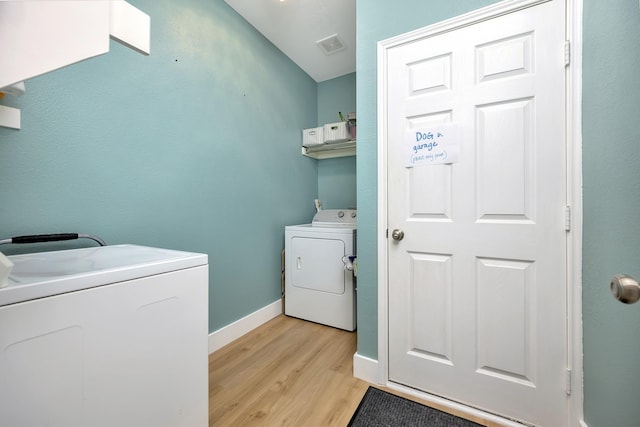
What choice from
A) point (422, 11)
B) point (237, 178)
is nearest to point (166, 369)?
point (237, 178)

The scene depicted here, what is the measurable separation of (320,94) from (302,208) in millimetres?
1363

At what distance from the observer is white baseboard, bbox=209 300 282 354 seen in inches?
70.2

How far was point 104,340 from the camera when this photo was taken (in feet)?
2.18

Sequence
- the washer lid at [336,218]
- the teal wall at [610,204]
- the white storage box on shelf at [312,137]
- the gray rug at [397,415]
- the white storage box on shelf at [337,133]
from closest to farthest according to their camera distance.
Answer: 1. the teal wall at [610,204]
2. the gray rug at [397,415]
3. the washer lid at [336,218]
4. the white storage box on shelf at [337,133]
5. the white storage box on shelf at [312,137]

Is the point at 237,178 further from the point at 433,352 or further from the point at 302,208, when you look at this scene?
the point at 433,352

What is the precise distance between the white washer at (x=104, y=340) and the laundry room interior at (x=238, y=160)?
449 mm

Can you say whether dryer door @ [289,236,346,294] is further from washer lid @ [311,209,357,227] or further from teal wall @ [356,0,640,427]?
teal wall @ [356,0,640,427]

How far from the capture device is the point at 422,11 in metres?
1.34

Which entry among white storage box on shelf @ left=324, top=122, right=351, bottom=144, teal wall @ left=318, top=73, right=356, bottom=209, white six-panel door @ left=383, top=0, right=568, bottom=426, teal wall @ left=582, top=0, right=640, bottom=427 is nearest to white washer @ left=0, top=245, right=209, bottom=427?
white six-panel door @ left=383, top=0, right=568, bottom=426

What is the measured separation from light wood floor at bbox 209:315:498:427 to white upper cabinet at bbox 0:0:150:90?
1.44 metres

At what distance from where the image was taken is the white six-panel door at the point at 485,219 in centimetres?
112

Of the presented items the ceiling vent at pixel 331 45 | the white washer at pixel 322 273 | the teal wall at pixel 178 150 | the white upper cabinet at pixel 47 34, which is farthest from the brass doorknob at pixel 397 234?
the ceiling vent at pixel 331 45

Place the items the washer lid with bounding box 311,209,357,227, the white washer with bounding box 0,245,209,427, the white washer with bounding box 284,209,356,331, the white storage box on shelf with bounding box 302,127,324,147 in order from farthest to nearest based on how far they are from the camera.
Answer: the white storage box on shelf with bounding box 302,127,324,147 < the washer lid with bounding box 311,209,357,227 < the white washer with bounding box 284,209,356,331 < the white washer with bounding box 0,245,209,427

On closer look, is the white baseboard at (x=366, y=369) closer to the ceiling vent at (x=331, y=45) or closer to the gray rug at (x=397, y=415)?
the gray rug at (x=397, y=415)
